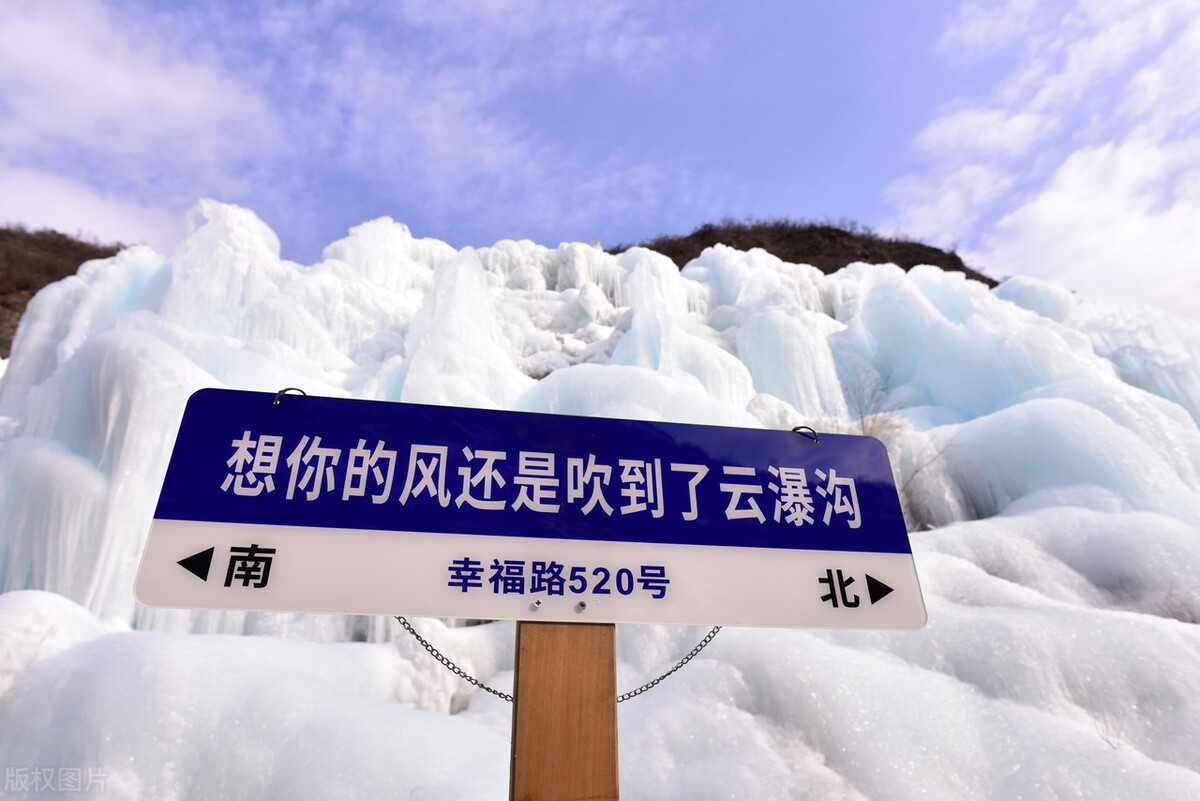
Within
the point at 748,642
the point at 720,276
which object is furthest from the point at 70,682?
the point at 720,276

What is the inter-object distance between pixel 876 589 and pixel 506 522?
0.71 m

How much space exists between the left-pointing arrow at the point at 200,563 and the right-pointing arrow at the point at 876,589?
3.86 feet

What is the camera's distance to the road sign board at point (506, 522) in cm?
108

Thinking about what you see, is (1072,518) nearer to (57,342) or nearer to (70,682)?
(70,682)

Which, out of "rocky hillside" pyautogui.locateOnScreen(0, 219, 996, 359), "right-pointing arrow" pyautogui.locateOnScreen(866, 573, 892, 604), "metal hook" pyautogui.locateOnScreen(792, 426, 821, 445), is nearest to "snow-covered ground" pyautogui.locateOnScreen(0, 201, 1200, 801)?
"right-pointing arrow" pyautogui.locateOnScreen(866, 573, 892, 604)

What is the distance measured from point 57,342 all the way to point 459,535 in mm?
9989

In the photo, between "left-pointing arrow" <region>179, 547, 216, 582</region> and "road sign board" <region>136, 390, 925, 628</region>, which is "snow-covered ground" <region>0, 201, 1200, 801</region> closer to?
"road sign board" <region>136, 390, 925, 628</region>

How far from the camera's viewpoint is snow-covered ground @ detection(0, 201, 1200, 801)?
224 cm

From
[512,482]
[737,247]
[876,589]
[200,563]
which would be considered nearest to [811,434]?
[876,589]

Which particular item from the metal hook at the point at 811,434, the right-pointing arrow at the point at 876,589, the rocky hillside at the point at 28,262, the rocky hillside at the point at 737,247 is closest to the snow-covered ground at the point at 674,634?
the right-pointing arrow at the point at 876,589

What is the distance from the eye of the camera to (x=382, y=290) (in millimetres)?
11750

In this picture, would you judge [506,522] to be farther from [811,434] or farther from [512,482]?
[811,434]

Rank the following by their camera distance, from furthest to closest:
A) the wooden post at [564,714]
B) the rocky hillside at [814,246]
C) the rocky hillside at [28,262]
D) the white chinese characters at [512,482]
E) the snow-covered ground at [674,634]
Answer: the rocky hillside at [814,246], the rocky hillside at [28,262], the snow-covered ground at [674,634], the white chinese characters at [512,482], the wooden post at [564,714]

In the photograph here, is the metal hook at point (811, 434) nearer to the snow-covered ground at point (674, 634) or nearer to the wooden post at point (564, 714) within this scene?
the wooden post at point (564, 714)
